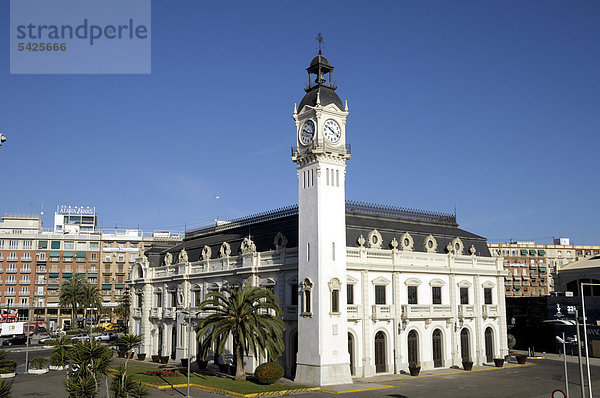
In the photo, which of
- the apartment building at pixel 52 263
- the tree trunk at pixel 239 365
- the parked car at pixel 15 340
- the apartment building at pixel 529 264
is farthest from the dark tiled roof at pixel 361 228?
the apartment building at pixel 529 264

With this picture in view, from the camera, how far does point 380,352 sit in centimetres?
5097

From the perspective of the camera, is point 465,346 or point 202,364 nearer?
point 202,364

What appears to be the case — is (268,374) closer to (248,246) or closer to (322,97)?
(248,246)

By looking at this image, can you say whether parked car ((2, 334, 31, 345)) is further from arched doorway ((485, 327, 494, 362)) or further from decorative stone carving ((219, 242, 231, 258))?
arched doorway ((485, 327, 494, 362))

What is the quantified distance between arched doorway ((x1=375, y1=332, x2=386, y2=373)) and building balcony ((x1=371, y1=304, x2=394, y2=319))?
1.62m

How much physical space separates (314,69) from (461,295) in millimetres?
26712

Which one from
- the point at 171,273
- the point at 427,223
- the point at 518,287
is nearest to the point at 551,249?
the point at 518,287

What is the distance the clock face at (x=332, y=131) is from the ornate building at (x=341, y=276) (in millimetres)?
94

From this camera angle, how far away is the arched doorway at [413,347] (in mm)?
53125

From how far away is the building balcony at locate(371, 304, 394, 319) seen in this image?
5025 cm

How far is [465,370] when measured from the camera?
177 ft

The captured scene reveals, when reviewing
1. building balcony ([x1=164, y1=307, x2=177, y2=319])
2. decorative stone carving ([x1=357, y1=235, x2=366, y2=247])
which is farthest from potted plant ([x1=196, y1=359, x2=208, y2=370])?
decorative stone carving ([x1=357, y1=235, x2=366, y2=247])

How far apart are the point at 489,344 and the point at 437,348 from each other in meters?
7.83

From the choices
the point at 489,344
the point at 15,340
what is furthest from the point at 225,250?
the point at 15,340
